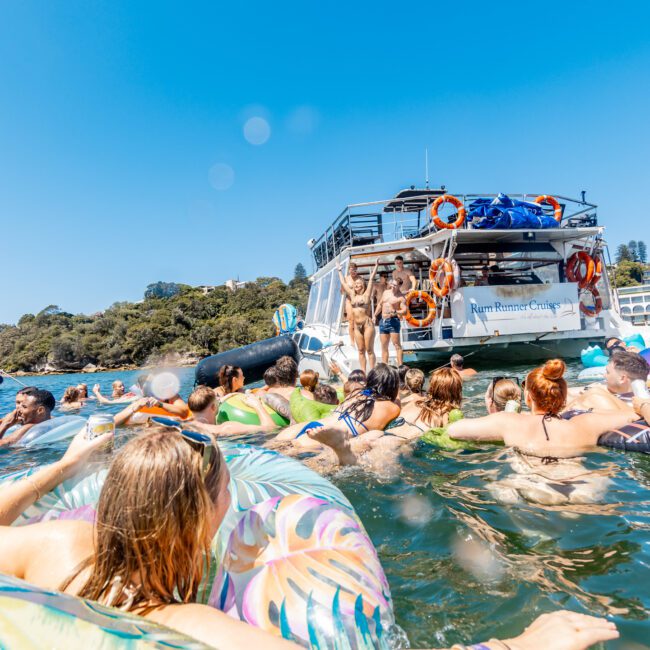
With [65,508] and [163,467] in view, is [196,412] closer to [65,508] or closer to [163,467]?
[65,508]

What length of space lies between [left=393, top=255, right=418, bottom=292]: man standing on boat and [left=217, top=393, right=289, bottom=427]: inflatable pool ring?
5.46m

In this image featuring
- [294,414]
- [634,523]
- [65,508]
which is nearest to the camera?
[65,508]

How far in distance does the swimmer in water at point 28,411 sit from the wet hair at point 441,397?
4.62 metres

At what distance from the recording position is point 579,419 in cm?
366

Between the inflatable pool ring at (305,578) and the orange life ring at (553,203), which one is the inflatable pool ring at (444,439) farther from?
the orange life ring at (553,203)

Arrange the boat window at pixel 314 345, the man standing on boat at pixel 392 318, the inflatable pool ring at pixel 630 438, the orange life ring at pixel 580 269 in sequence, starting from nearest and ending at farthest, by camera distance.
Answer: the inflatable pool ring at pixel 630 438
the man standing on boat at pixel 392 318
the orange life ring at pixel 580 269
the boat window at pixel 314 345

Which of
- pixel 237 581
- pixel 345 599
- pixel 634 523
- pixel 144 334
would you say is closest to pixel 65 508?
pixel 237 581

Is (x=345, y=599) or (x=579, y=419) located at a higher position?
(x=579, y=419)

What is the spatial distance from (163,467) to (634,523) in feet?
9.06

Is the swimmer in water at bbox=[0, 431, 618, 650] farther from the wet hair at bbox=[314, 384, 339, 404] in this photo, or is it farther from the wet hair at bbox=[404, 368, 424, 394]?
the wet hair at bbox=[404, 368, 424, 394]

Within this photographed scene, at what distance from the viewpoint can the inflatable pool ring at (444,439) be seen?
4.14m

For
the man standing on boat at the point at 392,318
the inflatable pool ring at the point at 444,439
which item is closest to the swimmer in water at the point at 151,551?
the inflatable pool ring at the point at 444,439

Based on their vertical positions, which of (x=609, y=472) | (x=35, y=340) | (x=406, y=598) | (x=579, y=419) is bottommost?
(x=406, y=598)

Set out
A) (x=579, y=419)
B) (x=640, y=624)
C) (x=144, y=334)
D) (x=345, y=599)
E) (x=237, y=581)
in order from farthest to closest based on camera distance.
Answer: (x=144, y=334) < (x=579, y=419) < (x=640, y=624) < (x=237, y=581) < (x=345, y=599)
